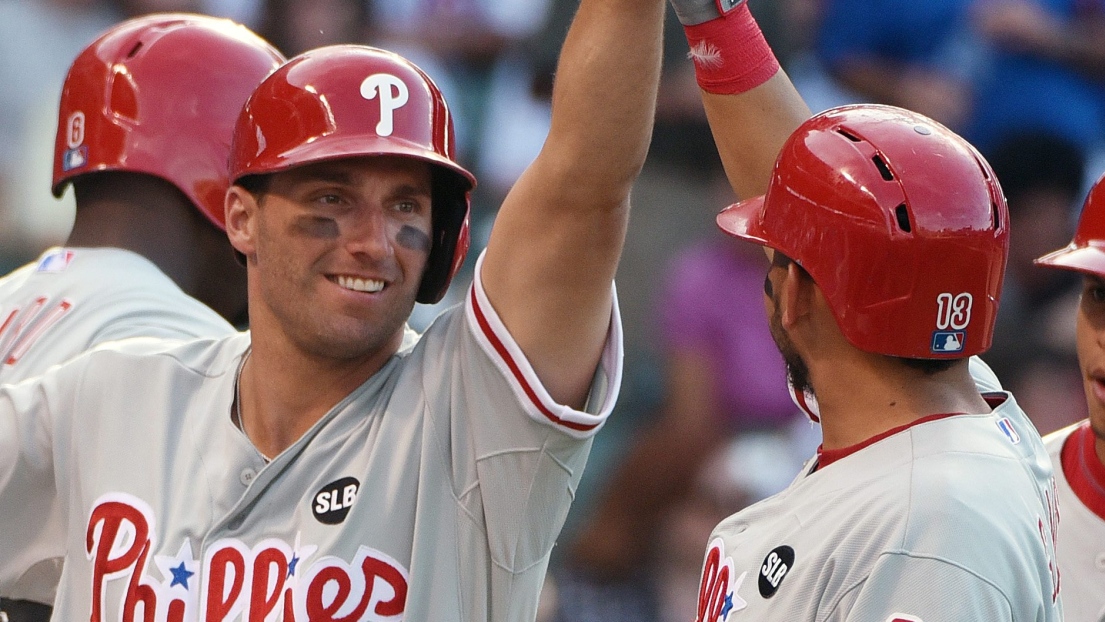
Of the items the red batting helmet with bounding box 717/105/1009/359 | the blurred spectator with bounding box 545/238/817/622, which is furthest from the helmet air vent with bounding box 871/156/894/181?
the blurred spectator with bounding box 545/238/817/622

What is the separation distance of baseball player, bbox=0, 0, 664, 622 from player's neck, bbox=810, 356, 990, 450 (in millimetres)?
392

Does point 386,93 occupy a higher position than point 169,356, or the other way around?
point 386,93

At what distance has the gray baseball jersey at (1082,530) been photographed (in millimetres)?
2982

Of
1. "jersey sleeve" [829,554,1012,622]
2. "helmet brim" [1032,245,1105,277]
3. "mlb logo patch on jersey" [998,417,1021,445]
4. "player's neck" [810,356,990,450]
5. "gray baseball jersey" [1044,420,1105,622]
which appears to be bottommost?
"gray baseball jersey" [1044,420,1105,622]

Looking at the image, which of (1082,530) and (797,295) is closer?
(797,295)

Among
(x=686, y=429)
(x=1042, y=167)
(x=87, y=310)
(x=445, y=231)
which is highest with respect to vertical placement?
(x=445, y=231)

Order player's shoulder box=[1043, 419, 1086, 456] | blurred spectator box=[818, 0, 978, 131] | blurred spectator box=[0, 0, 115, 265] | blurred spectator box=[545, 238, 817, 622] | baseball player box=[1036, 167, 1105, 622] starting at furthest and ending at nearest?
blurred spectator box=[818, 0, 978, 131], blurred spectator box=[0, 0, 115, 265], blurred spectator box=[545, 238, 817, 622], player's shoulder box=[1043, 419, 1086, 456], baseball player box=[1036, 167, 1105, 622]

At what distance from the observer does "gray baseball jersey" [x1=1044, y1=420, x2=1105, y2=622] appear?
2982 mm

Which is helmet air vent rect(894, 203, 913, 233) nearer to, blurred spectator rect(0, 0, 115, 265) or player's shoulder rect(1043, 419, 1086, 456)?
player's shoulder rect(1043, 419, 1086, 456)

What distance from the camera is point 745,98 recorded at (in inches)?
113

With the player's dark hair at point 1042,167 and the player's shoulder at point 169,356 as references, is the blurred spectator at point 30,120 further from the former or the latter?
the player's dark hair at point 1042,167

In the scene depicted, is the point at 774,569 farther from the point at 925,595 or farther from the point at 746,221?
the point at 746,221

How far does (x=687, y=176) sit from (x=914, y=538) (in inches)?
167

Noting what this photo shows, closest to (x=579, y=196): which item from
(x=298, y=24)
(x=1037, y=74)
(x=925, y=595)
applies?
(x=925, y=595)
